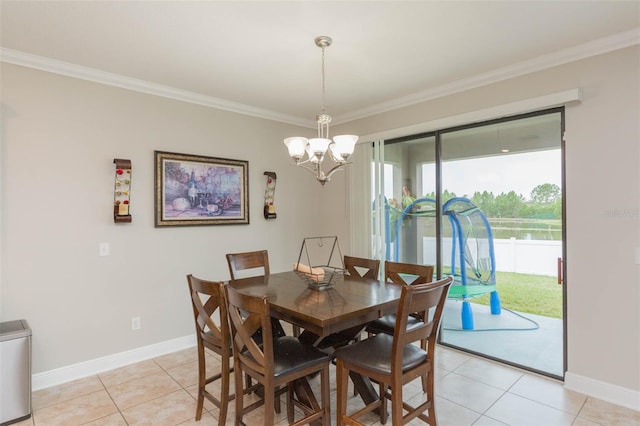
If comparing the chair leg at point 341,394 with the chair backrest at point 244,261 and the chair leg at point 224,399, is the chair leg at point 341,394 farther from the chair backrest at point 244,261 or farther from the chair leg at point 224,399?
the chair backrest at point 244,261

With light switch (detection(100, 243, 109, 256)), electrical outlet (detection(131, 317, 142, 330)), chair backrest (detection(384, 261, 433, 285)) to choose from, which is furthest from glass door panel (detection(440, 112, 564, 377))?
light switch (detection(100, 243, 109, 256))

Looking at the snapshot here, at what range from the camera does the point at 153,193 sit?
11.1 feet

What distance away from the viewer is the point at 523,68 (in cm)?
293

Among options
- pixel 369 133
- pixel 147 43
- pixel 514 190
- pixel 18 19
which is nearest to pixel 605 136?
pixel 514 190

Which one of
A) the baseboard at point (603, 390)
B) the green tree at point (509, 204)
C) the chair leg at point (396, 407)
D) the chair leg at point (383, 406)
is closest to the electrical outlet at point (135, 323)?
the chair leg at point (383, 406)

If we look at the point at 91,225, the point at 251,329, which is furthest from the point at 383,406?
the point at 91,225

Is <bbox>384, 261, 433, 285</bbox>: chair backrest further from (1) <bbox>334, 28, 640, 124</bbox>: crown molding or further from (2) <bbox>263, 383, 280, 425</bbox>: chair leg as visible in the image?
(1) <bbox>334, 28, 640, 124</bbox>: crown molding

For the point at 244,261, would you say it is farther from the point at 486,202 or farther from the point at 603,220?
the point at 603,220

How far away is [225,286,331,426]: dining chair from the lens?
1807 millimetres

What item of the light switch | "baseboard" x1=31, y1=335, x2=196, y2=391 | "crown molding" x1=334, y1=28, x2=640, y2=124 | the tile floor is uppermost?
"crown molding" x1=334, y1=28, x2=640, y2=124

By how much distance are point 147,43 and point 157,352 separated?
9.16 feet

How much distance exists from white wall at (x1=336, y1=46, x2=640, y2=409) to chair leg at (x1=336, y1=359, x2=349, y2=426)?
6.47 ft

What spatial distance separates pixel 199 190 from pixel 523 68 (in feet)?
10.6

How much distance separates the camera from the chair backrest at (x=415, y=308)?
5.81ft
